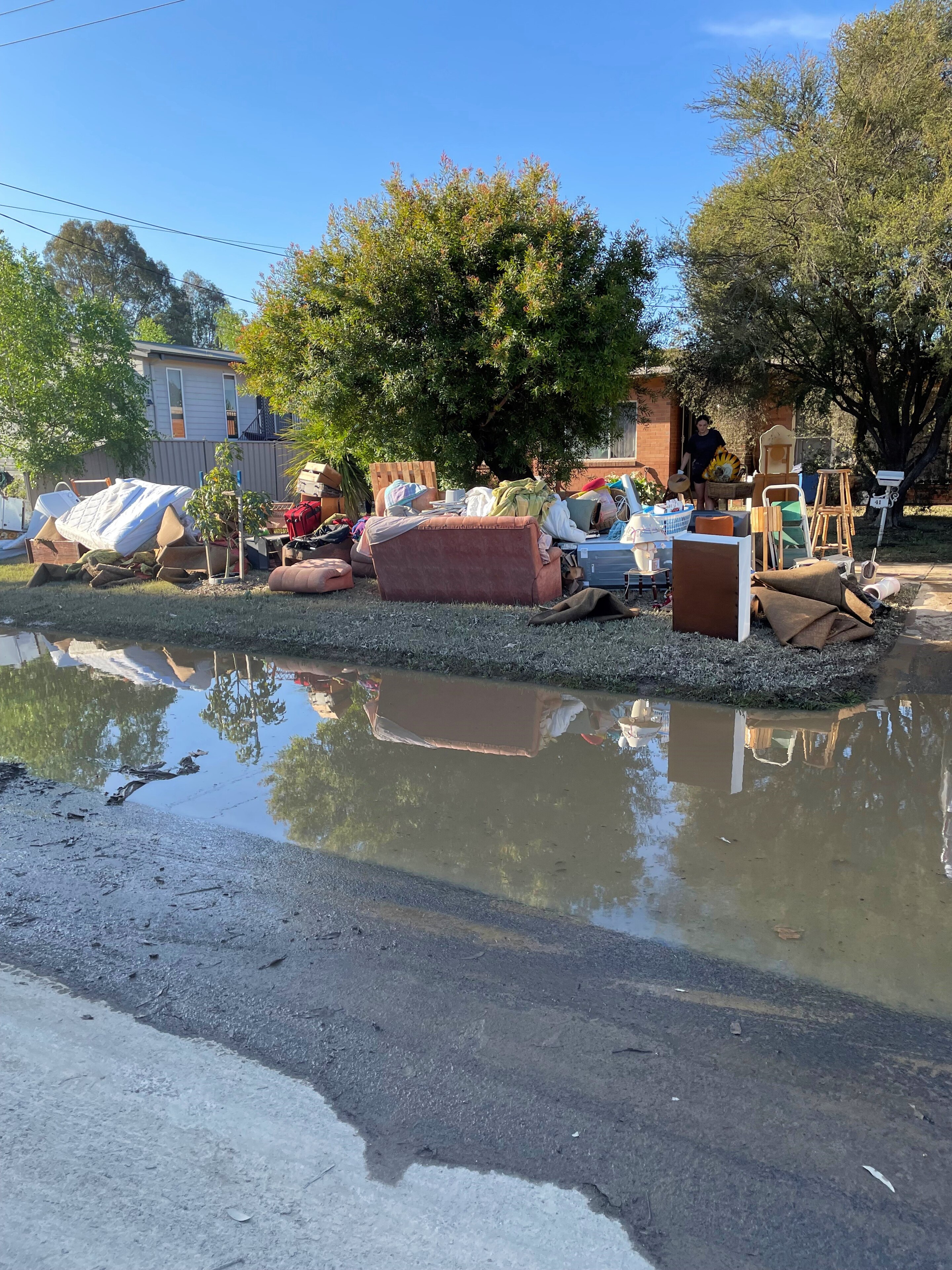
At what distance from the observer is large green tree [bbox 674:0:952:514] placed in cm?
1203

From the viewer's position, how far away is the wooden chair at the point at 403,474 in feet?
41.2

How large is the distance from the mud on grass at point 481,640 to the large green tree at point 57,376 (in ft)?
24.9

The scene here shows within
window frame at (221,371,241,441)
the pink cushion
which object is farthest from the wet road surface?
window frame at (221,371,241,441)

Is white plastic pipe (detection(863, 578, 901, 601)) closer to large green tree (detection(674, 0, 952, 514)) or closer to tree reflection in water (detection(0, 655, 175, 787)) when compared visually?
large green tree (detection(674, 0, 952, 514))

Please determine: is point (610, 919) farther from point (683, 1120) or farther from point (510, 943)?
point (683, 1120)

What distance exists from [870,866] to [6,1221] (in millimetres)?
3324

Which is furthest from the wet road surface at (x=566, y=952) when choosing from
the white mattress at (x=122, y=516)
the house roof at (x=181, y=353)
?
the house roof at (x=181, y=353)

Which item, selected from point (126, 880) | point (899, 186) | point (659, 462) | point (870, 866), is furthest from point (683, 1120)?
point (659, 462)

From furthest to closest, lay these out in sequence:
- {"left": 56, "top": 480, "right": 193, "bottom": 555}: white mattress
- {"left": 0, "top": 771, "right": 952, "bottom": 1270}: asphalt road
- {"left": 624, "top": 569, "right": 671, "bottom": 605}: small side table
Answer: {"left": 56, "top": 480, "right": 193, "bottom": 555}: white mattress → {"left": 624, "top": 569, "right": 671, "bottom": 605}: small side table → {"left": 0, "top": 771, "right": 952, "bottom": 1270}: asphalt road

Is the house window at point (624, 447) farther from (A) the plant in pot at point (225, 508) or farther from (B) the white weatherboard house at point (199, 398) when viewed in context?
(A) the plant in pot at point (225, 508)

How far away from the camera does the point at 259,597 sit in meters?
10.9

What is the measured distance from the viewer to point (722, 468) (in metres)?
16.1

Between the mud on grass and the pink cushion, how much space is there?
4.2 inches

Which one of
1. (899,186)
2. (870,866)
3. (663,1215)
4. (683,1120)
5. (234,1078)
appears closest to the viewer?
(663,1215)
